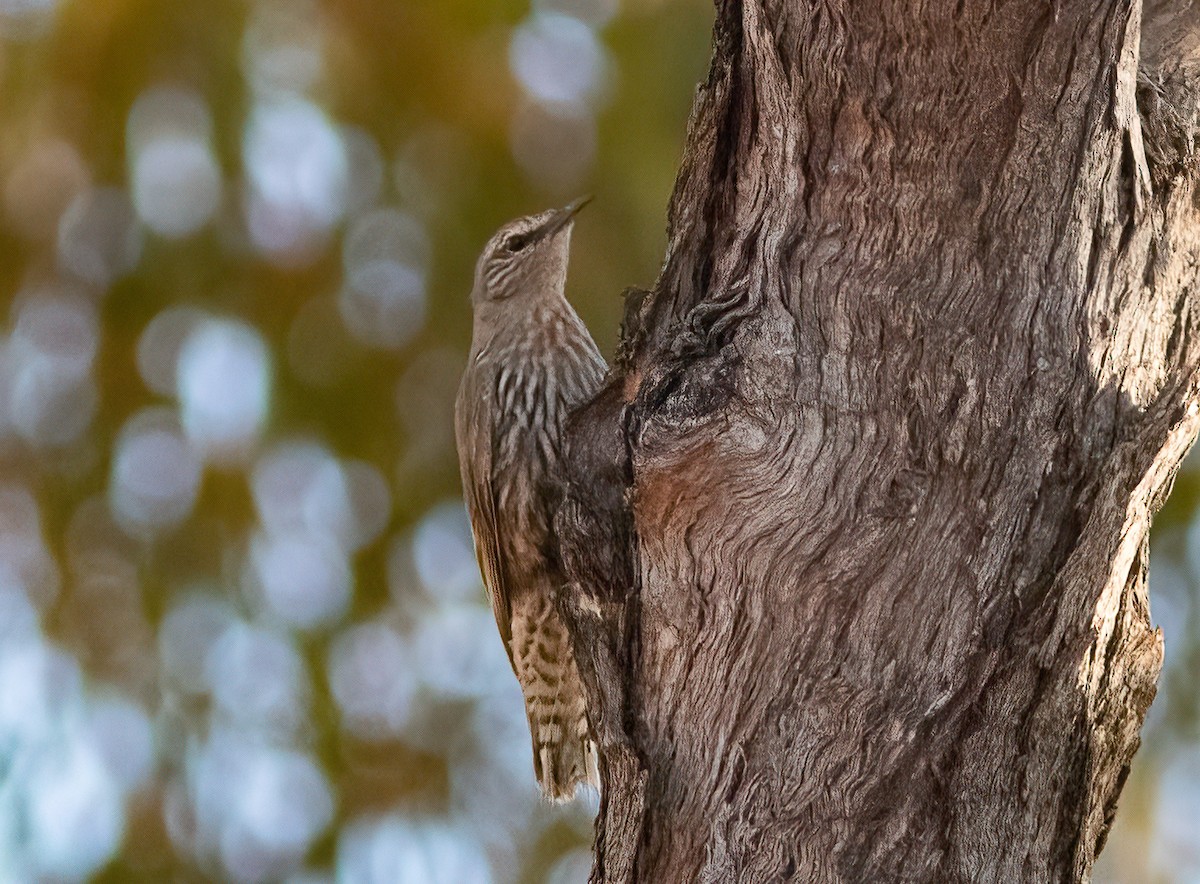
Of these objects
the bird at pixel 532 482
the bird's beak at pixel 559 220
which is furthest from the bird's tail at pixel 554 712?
the bird's beak at pixel 559 220

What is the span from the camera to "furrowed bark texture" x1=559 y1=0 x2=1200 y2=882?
71.9 inches

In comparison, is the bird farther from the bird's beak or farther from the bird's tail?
the bird's beak

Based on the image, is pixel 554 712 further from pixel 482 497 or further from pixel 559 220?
pixel 559 220

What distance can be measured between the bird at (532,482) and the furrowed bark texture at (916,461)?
926 mm

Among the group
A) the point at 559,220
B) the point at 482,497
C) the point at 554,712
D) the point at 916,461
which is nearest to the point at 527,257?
the point at 559,220

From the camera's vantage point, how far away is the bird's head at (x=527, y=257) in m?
3.38

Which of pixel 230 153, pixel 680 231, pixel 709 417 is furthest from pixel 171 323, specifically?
pixel 709 417

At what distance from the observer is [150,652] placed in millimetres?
4125

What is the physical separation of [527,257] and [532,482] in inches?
28.4

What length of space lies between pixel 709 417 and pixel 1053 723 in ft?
2.12

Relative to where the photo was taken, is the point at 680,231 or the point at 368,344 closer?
the point at 680,231

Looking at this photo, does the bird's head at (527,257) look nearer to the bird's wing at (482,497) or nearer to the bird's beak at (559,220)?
the bird's beak at (559,220)

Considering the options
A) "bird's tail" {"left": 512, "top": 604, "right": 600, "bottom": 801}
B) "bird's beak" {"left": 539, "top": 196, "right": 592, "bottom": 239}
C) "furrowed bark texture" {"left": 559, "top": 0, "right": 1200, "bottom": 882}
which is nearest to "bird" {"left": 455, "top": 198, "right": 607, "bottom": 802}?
"bird's tail" {"left": 512, "top": 604, "right": 600, "bottom": 801}

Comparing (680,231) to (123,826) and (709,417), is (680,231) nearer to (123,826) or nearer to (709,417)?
(709,417)
